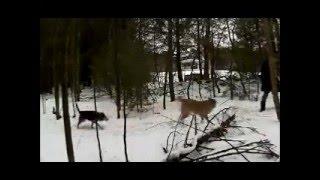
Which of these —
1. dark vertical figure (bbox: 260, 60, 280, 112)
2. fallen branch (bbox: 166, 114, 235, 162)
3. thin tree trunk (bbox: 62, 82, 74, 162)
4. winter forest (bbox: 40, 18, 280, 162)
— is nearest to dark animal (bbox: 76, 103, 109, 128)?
winter forest (bbox: 40, 18, 280, 162)

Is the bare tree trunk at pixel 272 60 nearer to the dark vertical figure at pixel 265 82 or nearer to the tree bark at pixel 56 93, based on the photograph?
the dark vertical figure at pixel 265 82

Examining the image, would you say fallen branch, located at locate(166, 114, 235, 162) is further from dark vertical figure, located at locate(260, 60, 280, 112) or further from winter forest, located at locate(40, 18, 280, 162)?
dark vertical figure, located at locate(260, 60, 280, 112)

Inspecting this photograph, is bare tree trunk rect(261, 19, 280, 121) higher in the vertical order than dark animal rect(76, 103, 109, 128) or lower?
higher

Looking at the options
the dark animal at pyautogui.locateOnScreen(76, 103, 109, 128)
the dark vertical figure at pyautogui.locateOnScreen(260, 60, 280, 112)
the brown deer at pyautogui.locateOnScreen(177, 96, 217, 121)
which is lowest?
the dark animal at pyautogui.locateOnScreen(76, 103, 109, 128)

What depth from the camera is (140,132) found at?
377cm

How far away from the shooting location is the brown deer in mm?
3775

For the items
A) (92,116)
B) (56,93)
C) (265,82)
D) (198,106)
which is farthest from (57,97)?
(265,82)

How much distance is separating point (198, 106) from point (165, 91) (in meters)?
0.35

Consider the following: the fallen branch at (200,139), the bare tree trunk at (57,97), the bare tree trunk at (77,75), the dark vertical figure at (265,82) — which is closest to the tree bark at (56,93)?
the bare tree trunk at (57,97)

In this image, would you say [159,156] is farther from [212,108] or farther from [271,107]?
[271,107]

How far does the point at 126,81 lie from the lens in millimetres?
3822

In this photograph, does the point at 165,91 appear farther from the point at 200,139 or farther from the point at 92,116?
the point at 92,116

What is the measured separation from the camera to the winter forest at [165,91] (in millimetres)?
3617

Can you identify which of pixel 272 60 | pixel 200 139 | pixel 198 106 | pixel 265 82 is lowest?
pixel 200 139
